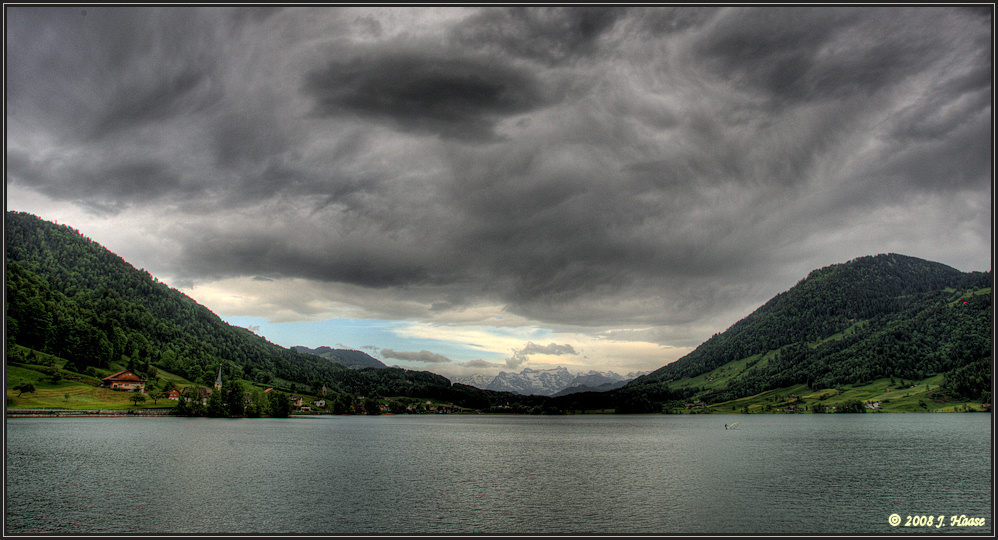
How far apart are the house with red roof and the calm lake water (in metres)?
102

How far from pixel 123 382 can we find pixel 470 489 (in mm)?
200335

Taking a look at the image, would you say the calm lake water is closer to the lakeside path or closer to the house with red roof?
the lakeside path

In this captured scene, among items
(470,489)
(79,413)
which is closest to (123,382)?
(79,413)

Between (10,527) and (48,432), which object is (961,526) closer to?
(10,527)

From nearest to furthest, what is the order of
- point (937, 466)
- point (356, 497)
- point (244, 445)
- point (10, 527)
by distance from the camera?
point (10, 527) → point (356, 497) → point (937, 466) → point (244, 445)

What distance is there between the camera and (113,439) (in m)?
97.8

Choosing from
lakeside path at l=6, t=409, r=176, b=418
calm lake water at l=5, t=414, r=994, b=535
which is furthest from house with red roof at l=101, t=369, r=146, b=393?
calm lake water at l=5, t=414, r=994, b=535

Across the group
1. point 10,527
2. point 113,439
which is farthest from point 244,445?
point 10,527

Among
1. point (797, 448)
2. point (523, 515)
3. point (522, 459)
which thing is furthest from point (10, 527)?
point (797, 448)

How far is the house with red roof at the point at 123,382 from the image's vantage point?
191125 millimetres

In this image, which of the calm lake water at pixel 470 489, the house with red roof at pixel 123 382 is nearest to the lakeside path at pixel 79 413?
the house with red roof at pixel 123 382

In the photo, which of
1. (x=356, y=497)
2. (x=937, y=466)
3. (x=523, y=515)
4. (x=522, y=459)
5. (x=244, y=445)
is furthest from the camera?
(x=244, y=445)

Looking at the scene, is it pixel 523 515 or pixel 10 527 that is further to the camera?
pixel 523 515

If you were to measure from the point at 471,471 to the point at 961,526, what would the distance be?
56.1 metres
